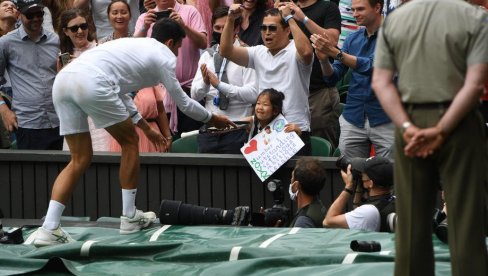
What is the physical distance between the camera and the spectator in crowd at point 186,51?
1266cm

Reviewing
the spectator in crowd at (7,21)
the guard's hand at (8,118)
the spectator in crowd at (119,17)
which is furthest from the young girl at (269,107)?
the spectator in crowd at (7,21)

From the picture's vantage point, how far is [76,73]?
31.4 ft

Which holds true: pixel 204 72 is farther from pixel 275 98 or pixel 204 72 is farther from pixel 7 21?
pixel 7 21

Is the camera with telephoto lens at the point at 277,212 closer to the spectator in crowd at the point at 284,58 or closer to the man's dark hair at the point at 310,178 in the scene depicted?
the man's dark hair at the point at 310,178

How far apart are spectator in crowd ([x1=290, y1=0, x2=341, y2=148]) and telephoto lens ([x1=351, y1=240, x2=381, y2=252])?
12.0ft

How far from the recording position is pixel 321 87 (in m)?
12.1

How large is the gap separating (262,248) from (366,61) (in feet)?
9.54

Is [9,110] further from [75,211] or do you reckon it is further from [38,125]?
[75,211]

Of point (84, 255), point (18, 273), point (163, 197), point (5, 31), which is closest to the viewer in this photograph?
point (18, 273)

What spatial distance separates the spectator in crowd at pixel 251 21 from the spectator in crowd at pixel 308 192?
2888mm

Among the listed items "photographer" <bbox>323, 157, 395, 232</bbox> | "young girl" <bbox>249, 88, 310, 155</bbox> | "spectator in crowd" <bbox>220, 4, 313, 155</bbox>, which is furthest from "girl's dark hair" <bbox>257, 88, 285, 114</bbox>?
"photographer" <bbox>323, 157, 395, 232</bbox>

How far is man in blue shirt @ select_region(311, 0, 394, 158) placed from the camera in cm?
1103

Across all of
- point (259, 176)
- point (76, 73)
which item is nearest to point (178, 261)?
point (76, 73)

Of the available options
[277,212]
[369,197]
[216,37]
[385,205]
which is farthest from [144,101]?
[385,205]
